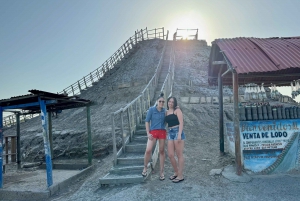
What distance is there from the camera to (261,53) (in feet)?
18.4

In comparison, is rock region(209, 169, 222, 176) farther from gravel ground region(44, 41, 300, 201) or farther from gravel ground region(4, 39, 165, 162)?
gravel ground region(4, 39, 165, 162)

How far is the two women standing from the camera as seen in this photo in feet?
15.1

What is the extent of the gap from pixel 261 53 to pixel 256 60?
52cm

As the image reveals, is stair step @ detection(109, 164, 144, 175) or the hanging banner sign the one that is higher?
the hanging banner sign

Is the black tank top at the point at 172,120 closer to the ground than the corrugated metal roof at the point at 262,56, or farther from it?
closer to the ground

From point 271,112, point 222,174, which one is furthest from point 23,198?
point 271,112

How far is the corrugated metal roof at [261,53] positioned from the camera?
16.3 feet

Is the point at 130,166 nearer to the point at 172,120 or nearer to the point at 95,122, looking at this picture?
the point at 172,120

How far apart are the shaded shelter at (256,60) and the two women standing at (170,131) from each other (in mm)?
1493

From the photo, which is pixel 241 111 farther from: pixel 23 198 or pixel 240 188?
pixel 23 198

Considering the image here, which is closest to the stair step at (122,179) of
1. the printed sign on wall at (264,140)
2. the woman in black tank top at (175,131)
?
the woman in black tank top at (175,131)

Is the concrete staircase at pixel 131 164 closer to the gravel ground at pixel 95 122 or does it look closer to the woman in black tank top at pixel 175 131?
the woman in black tank top at pixel 175 131

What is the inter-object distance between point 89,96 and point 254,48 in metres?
14.8

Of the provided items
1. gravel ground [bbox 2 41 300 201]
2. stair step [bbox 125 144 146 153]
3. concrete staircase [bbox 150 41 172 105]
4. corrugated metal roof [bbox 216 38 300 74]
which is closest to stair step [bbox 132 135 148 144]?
stair step [bbox 125 144 146 153]
